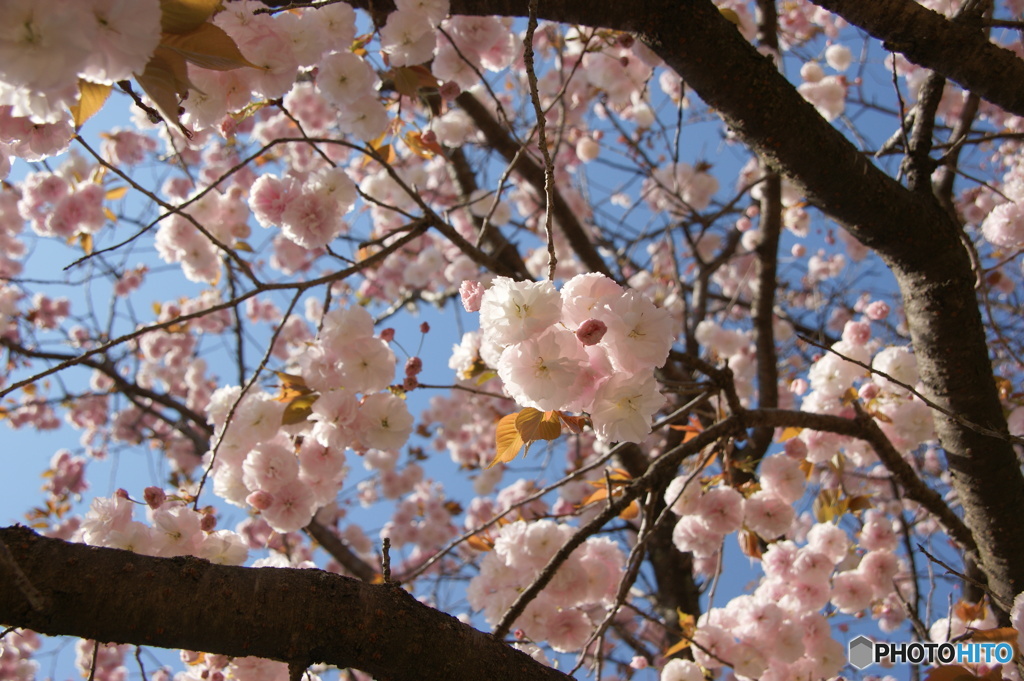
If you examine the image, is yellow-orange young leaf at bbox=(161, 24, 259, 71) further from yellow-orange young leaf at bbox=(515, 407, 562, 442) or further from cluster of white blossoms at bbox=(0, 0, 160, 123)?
yellow-orange young leaf at bbox=(515, 407, 562, 442)

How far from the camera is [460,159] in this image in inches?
129

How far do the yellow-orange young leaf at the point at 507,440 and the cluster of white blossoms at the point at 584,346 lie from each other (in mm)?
117

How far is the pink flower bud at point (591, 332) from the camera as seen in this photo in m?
0.77

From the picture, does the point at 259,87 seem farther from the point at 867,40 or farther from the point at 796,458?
the point at 867,40

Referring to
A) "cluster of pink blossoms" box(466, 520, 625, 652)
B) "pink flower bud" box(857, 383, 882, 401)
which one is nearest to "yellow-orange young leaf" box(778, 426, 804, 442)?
"pink flower bud" box(857, 383, 882, 401)

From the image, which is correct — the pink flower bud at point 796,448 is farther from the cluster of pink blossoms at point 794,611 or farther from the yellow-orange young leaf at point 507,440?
the yellow-orange young leaf at point 507,440

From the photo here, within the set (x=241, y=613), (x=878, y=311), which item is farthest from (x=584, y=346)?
(x=878, y=311)

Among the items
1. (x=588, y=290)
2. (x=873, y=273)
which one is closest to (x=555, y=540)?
(x=588, y=290)

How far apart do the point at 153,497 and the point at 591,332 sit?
44.3 inches

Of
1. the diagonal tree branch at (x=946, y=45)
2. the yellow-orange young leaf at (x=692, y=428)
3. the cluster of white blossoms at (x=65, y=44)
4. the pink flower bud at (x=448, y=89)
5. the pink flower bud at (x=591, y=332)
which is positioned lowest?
the pink flower bud at (x=591, y=332)

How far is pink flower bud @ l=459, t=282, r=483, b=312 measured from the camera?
98 cm

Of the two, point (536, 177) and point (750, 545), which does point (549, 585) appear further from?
point (536, 177)

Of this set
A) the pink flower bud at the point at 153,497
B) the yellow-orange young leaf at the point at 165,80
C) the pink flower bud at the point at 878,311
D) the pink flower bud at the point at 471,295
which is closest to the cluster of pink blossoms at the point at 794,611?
the pink flower bud at the point at 878,311

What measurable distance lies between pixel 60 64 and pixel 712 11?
1207 mm
